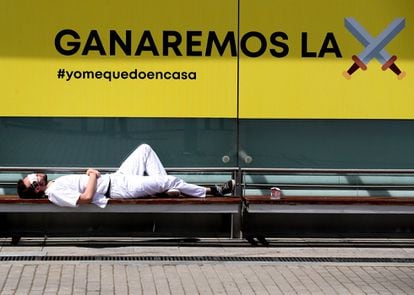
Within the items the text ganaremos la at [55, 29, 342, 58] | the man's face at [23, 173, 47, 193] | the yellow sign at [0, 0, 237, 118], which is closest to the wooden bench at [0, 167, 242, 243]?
the man's face at [23, 173, 47, 193]

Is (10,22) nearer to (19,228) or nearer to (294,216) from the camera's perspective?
(19,228)

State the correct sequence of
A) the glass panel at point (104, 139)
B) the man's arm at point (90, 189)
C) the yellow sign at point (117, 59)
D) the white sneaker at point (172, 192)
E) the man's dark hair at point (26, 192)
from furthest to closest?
the glass panel at point (104, 139)
the yellow sign at point (117, 59)
the white sneaker at point (172, 192)
the man's dark hair at point (26, 192)
the man's arm at point (90, 189)

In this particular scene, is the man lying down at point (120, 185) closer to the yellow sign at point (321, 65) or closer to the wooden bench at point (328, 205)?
the wooden bench at point (328, 205)

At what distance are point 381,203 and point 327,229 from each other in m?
0.91

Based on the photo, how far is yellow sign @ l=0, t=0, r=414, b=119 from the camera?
8.63 m

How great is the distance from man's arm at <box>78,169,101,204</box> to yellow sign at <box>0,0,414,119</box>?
0.98 meters

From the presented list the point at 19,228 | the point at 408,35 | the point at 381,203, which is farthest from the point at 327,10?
the point at 19,228

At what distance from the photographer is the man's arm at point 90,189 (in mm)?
7867

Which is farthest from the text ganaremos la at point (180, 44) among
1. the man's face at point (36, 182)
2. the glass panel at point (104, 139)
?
the man's face at point (36, 182)

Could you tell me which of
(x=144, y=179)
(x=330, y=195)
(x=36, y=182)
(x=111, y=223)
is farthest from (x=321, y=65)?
(x=36, y=182)

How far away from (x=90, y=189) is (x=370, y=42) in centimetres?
350

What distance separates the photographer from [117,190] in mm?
8125

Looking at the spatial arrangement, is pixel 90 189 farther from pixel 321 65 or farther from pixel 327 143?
pixel 321 65

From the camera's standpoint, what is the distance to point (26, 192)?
8.03m
